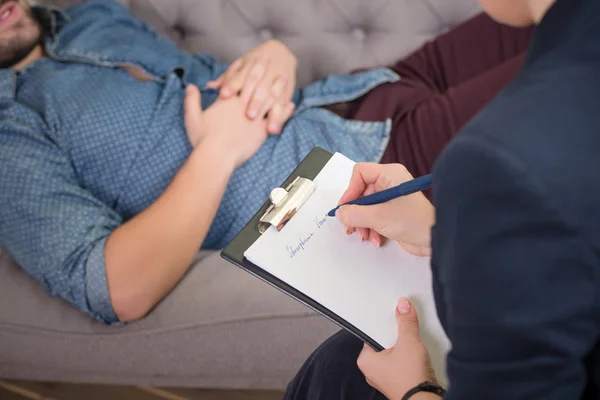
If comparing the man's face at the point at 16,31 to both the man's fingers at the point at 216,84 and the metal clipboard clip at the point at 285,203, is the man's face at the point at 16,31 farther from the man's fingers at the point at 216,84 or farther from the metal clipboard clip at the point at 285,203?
the metal clipboard clip at the point at 285,203

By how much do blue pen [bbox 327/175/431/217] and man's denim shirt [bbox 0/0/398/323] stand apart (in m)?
0.38

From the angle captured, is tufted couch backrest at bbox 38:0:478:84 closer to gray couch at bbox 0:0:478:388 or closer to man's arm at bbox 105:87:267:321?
man's arm at bbox 105:87:267:321

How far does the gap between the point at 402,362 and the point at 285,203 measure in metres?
0.22

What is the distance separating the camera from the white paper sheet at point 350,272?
600 millimetres

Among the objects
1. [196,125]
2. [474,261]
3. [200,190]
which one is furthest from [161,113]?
[474,261]

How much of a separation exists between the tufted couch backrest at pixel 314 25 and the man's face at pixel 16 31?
7.7 inches

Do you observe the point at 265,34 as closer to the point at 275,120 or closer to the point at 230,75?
the point at 230,75

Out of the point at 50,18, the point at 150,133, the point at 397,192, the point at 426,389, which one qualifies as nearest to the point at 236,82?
the point at 150,133

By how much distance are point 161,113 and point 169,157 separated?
0.09 metres

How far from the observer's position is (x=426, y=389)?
0.53 meters

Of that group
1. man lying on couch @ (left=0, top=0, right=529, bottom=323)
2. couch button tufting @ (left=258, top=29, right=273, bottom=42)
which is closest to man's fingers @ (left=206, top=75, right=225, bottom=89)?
man lying on couch @ (left=0, top=0, right=529, bottom=323)

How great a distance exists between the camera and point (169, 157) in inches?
37.9

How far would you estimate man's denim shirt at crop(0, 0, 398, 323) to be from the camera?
0.83 metres

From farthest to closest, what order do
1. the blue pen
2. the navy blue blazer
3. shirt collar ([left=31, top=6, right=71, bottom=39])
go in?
1. shirt collar ([left=31, top=6, right=71, bottom=39])
2. the blue pen
3. the navy blue blazer
